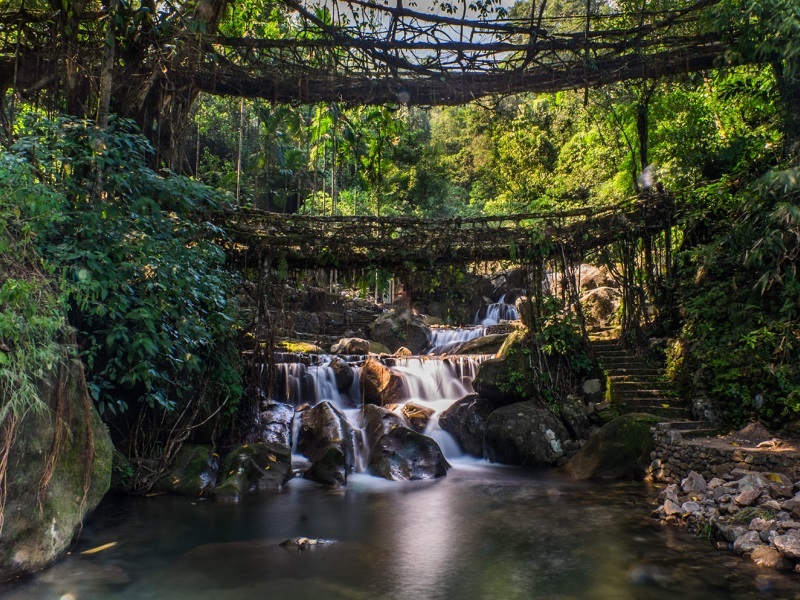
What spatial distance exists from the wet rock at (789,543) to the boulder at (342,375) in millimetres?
8915

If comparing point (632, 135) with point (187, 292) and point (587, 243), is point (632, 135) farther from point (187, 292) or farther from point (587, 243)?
point (187, 292)

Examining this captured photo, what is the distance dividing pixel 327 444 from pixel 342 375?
3072 millimetres

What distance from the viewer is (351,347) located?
16125mm

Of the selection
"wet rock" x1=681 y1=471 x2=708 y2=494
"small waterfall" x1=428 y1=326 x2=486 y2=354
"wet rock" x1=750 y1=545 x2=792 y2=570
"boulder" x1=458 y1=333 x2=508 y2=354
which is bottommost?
"wet rock" x1=750 y1=545 x2=792 y2=570

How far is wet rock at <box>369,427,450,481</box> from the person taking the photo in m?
9.65

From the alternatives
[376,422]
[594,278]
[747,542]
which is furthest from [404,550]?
[594,278]

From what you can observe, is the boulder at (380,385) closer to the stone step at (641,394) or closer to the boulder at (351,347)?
the boulder at (351,347)

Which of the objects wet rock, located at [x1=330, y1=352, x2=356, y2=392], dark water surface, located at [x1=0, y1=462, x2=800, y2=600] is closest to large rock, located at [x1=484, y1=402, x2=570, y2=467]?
dark water surface, located at [x1=0, y1=462, x2=800, y2=600]

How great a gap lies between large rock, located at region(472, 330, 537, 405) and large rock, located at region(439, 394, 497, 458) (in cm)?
23

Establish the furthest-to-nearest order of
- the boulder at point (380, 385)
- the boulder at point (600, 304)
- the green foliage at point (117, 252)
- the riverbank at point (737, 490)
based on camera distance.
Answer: the boulder at point (600, 304), the boulder at point (380, 385), the green foliage at point (117, 252), the riverbank at point (737, 490)

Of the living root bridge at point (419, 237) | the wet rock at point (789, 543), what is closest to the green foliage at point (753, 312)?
the living root bridge at point (419, 237)

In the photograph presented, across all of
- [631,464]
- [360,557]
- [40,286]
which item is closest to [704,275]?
[631,464]

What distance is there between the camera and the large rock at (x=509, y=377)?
1123 cm

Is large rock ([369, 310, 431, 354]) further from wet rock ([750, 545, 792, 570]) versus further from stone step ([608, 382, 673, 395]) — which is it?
wet rock ([750, 545, 792, 570])
